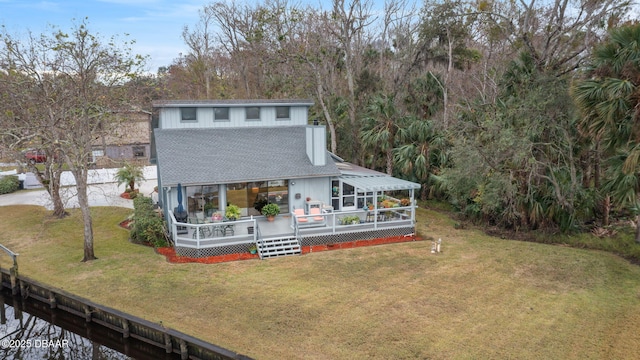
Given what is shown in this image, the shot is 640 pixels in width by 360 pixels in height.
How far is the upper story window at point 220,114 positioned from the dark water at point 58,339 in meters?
11.4

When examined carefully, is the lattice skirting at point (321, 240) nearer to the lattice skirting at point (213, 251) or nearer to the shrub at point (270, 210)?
the lattice skirting at point (213, 251)

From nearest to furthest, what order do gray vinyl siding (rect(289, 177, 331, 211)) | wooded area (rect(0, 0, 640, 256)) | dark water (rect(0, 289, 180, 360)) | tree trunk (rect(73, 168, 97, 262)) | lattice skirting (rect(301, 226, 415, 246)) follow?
1. dark water (rect(0, 289, 180, 360))
2. wooded area (rect(0, 0, 640, 256))
3. tree trunk (rect(73, 168, 97, 262))
4. lattice skirting (rect(301, 226, 415, 246))
5. gray vinyl siding (rect(289, 177, 331, 211))

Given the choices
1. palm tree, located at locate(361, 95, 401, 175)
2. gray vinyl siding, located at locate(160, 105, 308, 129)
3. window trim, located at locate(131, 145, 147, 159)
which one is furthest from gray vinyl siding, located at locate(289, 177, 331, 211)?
window trim, located at locate(131, 145, 147, 159)

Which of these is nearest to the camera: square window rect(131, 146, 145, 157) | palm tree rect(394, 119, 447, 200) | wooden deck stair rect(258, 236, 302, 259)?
wooden deck stair rect(258, 236, 302, 259)

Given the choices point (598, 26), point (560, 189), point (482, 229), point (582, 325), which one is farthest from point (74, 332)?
point (598, 26)

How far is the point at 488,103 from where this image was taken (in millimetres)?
23078

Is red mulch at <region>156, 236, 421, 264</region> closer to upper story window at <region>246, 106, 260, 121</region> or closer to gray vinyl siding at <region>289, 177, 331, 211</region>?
gray vinyl siding at <region>289, 177, 331, 211</region>

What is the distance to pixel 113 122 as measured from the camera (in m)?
20.0

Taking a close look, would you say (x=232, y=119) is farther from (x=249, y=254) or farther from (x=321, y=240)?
(x=321, y=240)

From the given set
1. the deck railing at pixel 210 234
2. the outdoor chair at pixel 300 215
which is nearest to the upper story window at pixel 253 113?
the outdoor chair at pixel 300 215

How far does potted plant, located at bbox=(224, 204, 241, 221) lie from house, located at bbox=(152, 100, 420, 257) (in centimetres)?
36

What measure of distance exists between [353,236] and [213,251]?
19.8ft

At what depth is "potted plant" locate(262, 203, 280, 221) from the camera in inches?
790

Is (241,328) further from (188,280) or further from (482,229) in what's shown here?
(482,229)
